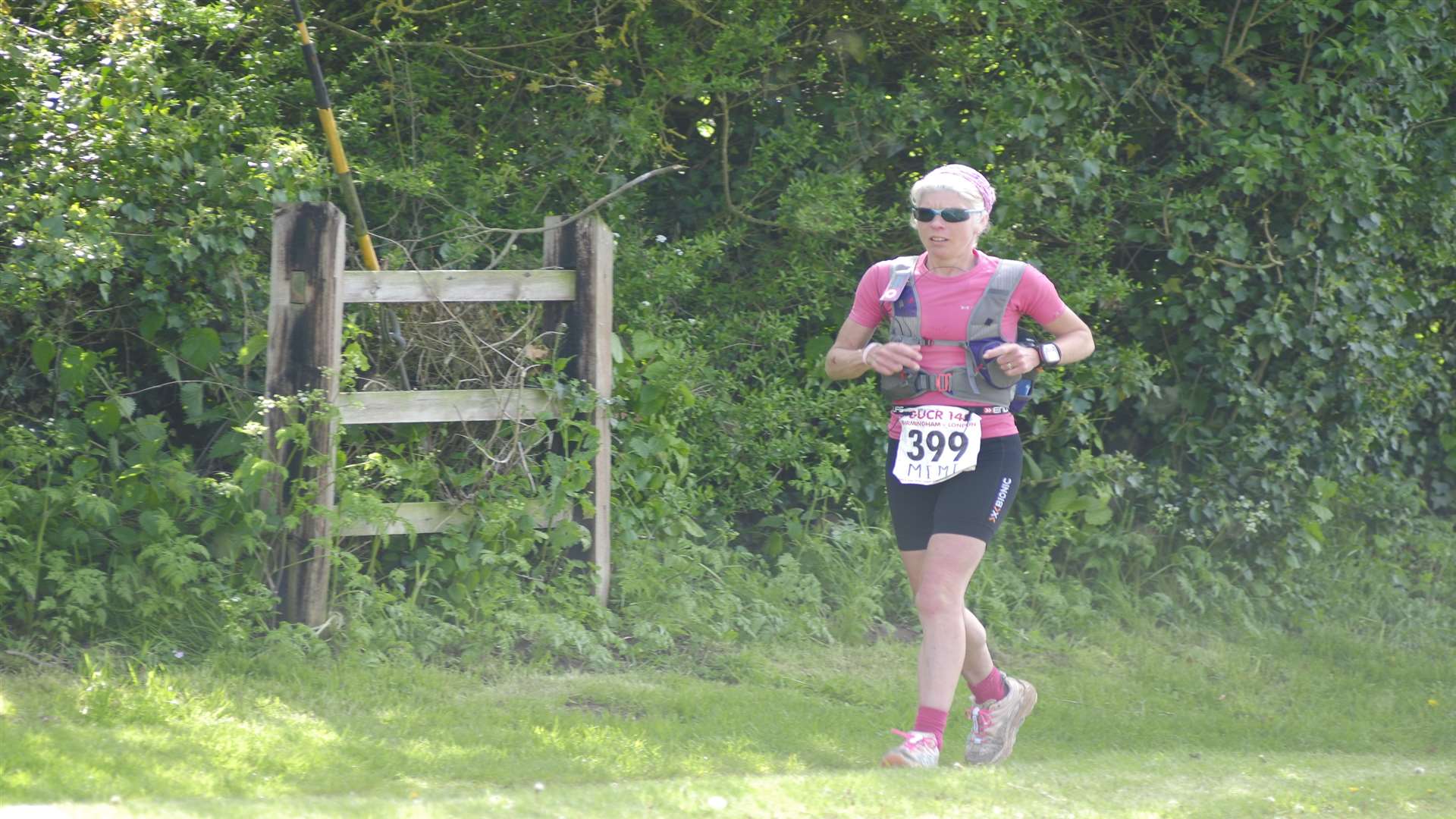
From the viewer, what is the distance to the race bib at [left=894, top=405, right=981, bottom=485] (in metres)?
5.23

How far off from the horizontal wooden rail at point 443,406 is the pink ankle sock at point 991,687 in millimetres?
2364

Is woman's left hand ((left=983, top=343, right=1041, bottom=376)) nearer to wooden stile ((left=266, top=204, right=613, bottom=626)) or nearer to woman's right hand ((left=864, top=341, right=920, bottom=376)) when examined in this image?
woman's right hand ((left=864, top=341, right=920, bottom=376))

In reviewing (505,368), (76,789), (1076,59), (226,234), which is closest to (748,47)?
(1076,59)

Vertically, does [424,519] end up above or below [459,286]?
below

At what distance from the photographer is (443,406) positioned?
6.64m

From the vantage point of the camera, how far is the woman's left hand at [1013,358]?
5117 millimetres

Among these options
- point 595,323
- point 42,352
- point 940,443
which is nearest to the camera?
point 940,443

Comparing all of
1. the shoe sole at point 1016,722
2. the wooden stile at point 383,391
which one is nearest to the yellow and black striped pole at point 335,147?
the wooden stile at point 383,391

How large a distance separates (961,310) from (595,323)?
2.15 metres

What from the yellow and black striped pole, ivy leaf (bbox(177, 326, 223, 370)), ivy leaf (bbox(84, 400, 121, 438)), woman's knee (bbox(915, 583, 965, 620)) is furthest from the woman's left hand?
ivy leaf (bbox(84, 400, 121, 438))

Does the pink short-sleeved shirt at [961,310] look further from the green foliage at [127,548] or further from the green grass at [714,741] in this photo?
the green foliage at [127,548]

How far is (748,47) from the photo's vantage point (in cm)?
808


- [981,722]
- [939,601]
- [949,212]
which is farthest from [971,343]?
[981,722]

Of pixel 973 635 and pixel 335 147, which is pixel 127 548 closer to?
pixel 335 147
